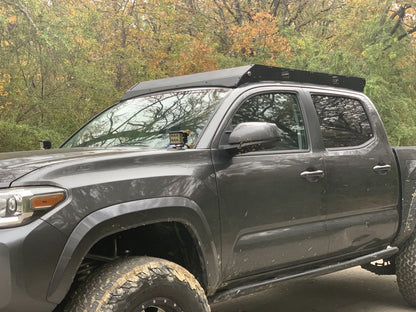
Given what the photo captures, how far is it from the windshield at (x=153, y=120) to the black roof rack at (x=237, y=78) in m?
0.08

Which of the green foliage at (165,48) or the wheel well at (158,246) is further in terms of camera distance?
the green foliage at (165,48)

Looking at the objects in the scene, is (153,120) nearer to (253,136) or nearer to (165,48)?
(253,136)

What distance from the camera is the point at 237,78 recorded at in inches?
129

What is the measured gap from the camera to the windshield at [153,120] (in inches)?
123

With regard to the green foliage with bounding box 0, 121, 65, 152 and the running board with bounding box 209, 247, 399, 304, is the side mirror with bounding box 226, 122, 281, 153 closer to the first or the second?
the running board with bounding box 209, 247, 399, 304

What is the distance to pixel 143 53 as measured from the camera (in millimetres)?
12203

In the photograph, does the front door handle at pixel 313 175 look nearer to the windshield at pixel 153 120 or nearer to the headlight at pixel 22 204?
the windshield at pixel 153 120

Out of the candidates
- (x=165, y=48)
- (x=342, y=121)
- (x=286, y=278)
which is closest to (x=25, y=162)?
(x=286, y=278)

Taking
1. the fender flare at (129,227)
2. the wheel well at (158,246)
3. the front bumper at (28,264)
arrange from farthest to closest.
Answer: the wheel well at (158,246) → the fender flare at (129,227) → the front bumper at (28,264)

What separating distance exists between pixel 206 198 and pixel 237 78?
3.26 feet

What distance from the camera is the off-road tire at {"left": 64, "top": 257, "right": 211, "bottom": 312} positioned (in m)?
2.24

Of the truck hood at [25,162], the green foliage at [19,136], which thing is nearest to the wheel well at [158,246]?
the truck hood at [25,162]

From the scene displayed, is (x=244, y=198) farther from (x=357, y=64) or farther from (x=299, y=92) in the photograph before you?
(x=357, y=64)

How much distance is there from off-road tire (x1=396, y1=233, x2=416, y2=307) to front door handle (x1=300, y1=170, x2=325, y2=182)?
1.43 metres
